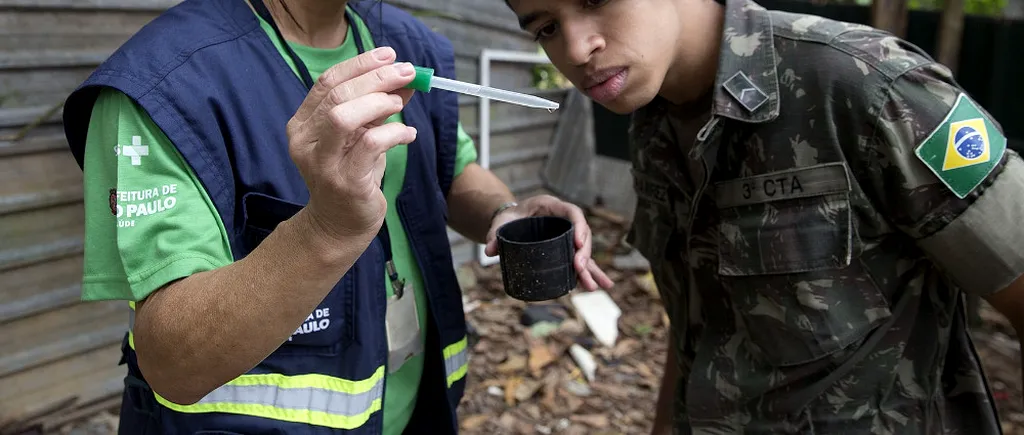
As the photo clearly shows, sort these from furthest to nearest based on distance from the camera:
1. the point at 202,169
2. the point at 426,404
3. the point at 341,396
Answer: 1. the point at 426,404
2. the point at 341,396
3. the point at 202,169

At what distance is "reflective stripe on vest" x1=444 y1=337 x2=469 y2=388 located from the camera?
1861 mm

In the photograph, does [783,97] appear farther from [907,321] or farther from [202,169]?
[202,169]

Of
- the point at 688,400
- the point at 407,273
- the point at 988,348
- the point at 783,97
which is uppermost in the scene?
the point at 783,97

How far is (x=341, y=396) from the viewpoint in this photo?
5.08ft

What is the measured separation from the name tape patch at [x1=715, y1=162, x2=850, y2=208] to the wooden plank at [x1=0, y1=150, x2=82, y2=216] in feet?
9.03

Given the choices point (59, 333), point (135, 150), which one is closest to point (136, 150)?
point (135, 150)

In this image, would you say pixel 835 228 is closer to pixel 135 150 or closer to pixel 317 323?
pixel 317 323

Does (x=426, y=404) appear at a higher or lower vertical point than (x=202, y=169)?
lower

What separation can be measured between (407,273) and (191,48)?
0.68 metres

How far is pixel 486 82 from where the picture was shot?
5.06m

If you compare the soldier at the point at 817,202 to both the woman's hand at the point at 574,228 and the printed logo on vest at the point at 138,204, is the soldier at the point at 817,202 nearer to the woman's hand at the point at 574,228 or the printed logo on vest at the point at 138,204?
the woman's hand at the point at 574,228

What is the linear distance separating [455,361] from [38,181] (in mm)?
2232

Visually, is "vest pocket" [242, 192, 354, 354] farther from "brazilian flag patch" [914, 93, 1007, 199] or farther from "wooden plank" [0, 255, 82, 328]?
"wooden plank" [0, 255, 82, 328]

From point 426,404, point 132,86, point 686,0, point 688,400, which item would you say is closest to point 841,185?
point 686,0
